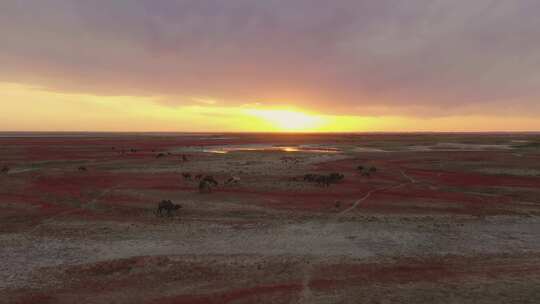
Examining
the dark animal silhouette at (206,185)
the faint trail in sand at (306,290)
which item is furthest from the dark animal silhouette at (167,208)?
the faint trail in sand at (306,290)

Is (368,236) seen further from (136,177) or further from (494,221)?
(136,177)

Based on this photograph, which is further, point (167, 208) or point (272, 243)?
point (167, 208)

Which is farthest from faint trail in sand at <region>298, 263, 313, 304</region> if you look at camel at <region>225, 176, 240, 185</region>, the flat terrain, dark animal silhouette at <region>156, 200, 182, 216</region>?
camel at <region>225, 176, 240, 185</region>

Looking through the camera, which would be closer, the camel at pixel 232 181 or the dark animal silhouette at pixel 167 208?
the dark animal silhouette at pixel 167 208

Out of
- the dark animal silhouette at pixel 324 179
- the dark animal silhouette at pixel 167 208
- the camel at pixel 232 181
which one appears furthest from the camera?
the camel at pixel 232 181

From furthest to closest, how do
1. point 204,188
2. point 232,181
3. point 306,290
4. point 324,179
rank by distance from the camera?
point 232,181
point 324,179
point 204,188
point 306,290

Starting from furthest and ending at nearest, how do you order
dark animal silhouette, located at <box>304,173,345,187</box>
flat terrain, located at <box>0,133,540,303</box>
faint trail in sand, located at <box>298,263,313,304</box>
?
dark animal silhouette, located at <box>304,173,345,187</box>, flat terrain, located at <box>0,133,540,303</box>, faint trail in sand, located at <box>298,263,313,304</box>

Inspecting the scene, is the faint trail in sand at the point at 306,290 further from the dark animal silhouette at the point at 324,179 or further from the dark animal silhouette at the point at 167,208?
the dark animal silhouette at the point at 324,179

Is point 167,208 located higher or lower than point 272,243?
higher

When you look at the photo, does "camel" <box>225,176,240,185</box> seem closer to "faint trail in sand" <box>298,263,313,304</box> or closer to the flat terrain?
the flat terrain

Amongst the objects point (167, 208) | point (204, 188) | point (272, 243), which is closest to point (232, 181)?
point (204, 188)

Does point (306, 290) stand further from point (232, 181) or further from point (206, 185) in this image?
point (232, 181)

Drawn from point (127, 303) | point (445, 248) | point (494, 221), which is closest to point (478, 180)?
point (494, 221)

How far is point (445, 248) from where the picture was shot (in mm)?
12852
